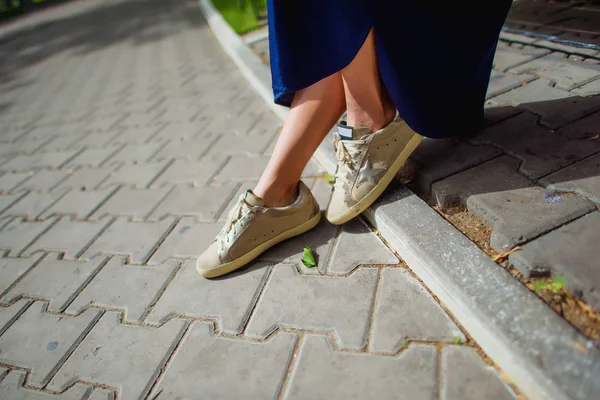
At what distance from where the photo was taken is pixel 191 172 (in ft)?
7.79

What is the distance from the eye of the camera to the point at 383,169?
5.05 ft

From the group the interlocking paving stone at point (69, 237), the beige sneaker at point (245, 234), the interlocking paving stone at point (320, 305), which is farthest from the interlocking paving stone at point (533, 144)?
the interlocking paving stone at point (69, 237)

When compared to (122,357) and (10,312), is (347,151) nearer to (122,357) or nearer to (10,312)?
(122,357)

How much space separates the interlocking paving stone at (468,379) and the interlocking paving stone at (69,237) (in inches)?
65.1

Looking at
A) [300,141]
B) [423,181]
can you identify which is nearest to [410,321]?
[423,181]

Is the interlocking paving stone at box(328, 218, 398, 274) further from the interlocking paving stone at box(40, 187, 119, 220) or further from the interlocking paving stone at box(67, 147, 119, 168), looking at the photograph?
the interlocking paving stone at box(67, 147, 119, 168)

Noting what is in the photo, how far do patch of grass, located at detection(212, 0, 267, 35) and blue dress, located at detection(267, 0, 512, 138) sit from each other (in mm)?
4037

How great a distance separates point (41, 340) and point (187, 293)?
54 centimetres

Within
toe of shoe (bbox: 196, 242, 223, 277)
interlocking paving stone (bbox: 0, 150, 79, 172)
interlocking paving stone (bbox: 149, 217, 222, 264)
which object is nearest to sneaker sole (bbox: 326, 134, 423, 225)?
toe of shoe (bbox: 196, 242, 223, 277)

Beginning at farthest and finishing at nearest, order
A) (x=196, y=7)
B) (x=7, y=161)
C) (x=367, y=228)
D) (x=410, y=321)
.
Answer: (x=196, y=7) < (x=7, y=161) < (x=367, y=228) < (x=410, y=321)

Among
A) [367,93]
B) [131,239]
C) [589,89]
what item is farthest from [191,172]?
[589,89]

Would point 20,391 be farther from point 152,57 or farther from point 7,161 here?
point 152,57

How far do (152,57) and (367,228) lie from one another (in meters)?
5.00

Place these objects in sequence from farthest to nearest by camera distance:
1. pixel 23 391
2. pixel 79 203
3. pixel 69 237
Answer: pixel 79 203, pixel 69 237, pixel 23 391
